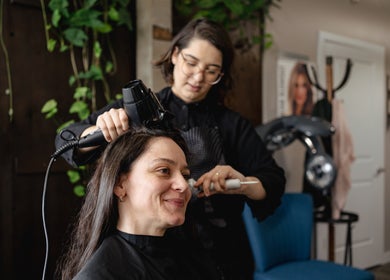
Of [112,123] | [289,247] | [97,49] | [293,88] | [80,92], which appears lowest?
[289,247]

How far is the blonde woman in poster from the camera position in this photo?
3371 mm

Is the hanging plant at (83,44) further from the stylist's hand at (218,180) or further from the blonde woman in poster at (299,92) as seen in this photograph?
the blonde woman in poster at (299,92)

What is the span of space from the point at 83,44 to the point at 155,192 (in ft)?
4.26

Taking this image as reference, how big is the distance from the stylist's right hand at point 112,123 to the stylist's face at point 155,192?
97 mm

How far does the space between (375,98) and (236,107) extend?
203 cm

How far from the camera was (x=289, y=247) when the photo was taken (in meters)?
2.69

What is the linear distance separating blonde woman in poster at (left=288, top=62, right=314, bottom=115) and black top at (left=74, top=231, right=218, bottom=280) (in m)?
2.30

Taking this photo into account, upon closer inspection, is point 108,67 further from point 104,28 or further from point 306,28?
point 306,28

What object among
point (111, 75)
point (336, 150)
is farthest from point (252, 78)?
point (111, 75)

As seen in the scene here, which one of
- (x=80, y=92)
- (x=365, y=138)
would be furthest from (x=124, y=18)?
(x=365, y=138)

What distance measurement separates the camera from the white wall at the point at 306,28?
3.22 m

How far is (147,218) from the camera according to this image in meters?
1.15

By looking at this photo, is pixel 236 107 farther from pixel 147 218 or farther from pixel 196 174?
pixel 147 218

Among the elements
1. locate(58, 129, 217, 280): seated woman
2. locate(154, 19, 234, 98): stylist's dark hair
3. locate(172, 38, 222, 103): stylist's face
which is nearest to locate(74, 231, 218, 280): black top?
locate(58, 129, 217, 280): seated woman
